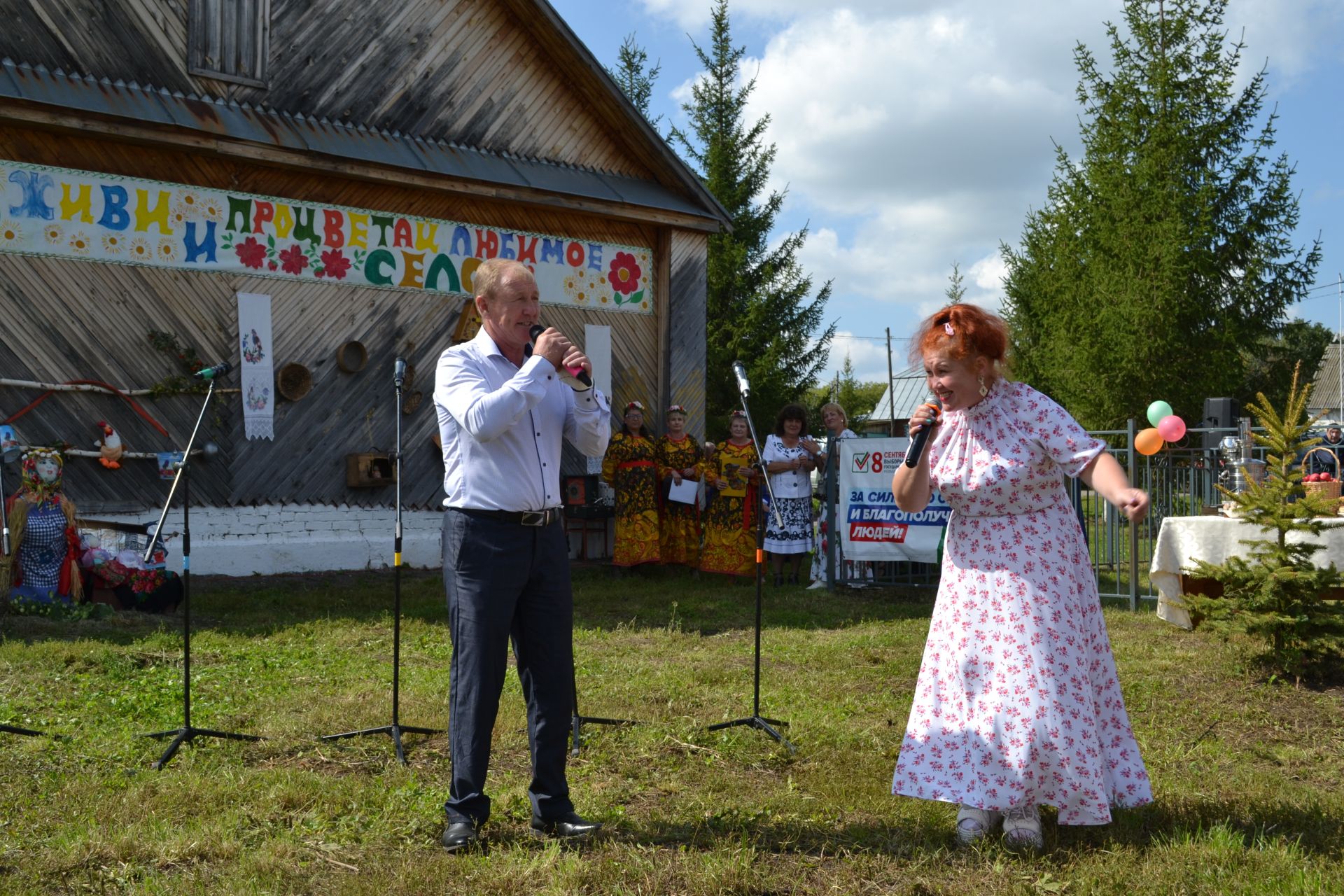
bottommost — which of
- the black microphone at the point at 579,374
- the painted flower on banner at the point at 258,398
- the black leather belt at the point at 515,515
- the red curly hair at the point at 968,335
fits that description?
the black leather belt at the point at 515,515

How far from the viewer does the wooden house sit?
9742 mm

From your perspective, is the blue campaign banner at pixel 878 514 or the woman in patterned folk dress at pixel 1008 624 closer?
the woman in patterned folk dress at pixel 1008 624

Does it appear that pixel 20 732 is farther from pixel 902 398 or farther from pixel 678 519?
pixel 902 398

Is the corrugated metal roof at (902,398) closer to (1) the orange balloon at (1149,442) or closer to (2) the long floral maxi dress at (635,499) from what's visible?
(2) the long floral maxi dress at (635,499)

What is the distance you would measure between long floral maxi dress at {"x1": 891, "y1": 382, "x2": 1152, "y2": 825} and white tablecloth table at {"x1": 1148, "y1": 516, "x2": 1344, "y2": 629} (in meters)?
3.34

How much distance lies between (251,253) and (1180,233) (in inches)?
671

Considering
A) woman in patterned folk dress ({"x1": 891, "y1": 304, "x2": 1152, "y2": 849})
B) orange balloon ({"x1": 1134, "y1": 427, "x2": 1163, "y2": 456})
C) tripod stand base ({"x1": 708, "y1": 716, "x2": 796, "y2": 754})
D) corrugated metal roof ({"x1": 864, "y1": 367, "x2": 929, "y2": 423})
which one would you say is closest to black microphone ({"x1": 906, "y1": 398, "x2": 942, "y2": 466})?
woman in patterned folk dress ({"x1": 891, "y1": 304, "x2": 1152, "y2": 849})

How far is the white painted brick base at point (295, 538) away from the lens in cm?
1059

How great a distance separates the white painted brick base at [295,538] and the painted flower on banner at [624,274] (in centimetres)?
347

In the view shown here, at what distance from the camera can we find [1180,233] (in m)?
20.9

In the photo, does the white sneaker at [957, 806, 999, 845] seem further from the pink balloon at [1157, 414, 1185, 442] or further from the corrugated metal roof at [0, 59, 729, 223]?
the corrugated metal roof at [0, 59, 729, 223]

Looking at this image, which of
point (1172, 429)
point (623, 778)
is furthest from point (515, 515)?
point (1172, 429)

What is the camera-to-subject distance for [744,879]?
3.67 m

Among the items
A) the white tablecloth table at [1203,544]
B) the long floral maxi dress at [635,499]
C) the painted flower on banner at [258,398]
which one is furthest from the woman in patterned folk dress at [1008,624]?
the painted flower on banner at [258,398]
